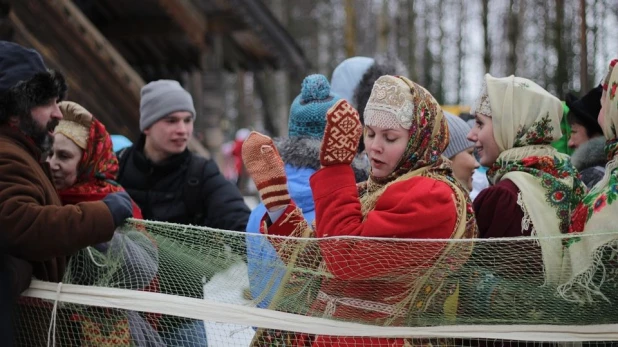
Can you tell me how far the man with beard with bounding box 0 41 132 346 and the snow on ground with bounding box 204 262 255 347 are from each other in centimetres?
44

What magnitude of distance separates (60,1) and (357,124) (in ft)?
22.4

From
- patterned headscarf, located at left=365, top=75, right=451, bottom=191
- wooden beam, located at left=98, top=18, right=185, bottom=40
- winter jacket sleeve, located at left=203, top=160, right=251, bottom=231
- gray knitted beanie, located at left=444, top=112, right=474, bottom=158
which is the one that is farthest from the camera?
wooden beam, located at left=98, top=18, right=185, bottom=40

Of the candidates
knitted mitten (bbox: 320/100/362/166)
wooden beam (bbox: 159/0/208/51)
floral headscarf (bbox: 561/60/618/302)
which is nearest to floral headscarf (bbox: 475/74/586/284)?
floral headscarf (bbox: 561/60/618/302)

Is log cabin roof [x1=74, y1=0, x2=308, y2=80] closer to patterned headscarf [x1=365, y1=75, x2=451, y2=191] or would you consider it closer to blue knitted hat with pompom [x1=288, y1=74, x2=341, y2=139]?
blue knitted hat with pompom [x1=288, y1=74, x2=341, y2=139]

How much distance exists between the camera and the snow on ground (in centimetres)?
293

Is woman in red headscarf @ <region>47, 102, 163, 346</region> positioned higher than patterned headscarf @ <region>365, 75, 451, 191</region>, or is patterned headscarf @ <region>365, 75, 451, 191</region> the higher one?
patterned headscarf @ <region>365, 75, 451, 191</region>

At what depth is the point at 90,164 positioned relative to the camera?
3879 mm

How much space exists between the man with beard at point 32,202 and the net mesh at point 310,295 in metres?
0.14

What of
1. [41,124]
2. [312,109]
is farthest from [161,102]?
[41,124]

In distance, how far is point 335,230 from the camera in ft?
9.13

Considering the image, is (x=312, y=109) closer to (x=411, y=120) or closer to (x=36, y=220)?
(x=411, y=120)

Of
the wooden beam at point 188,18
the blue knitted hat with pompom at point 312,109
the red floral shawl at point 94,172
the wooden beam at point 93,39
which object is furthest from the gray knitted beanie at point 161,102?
the wooden beam at point 188,18

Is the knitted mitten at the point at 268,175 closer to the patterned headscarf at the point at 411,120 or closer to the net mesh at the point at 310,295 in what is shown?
the net mesh at the point at 310,295

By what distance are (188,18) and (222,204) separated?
7362mm
